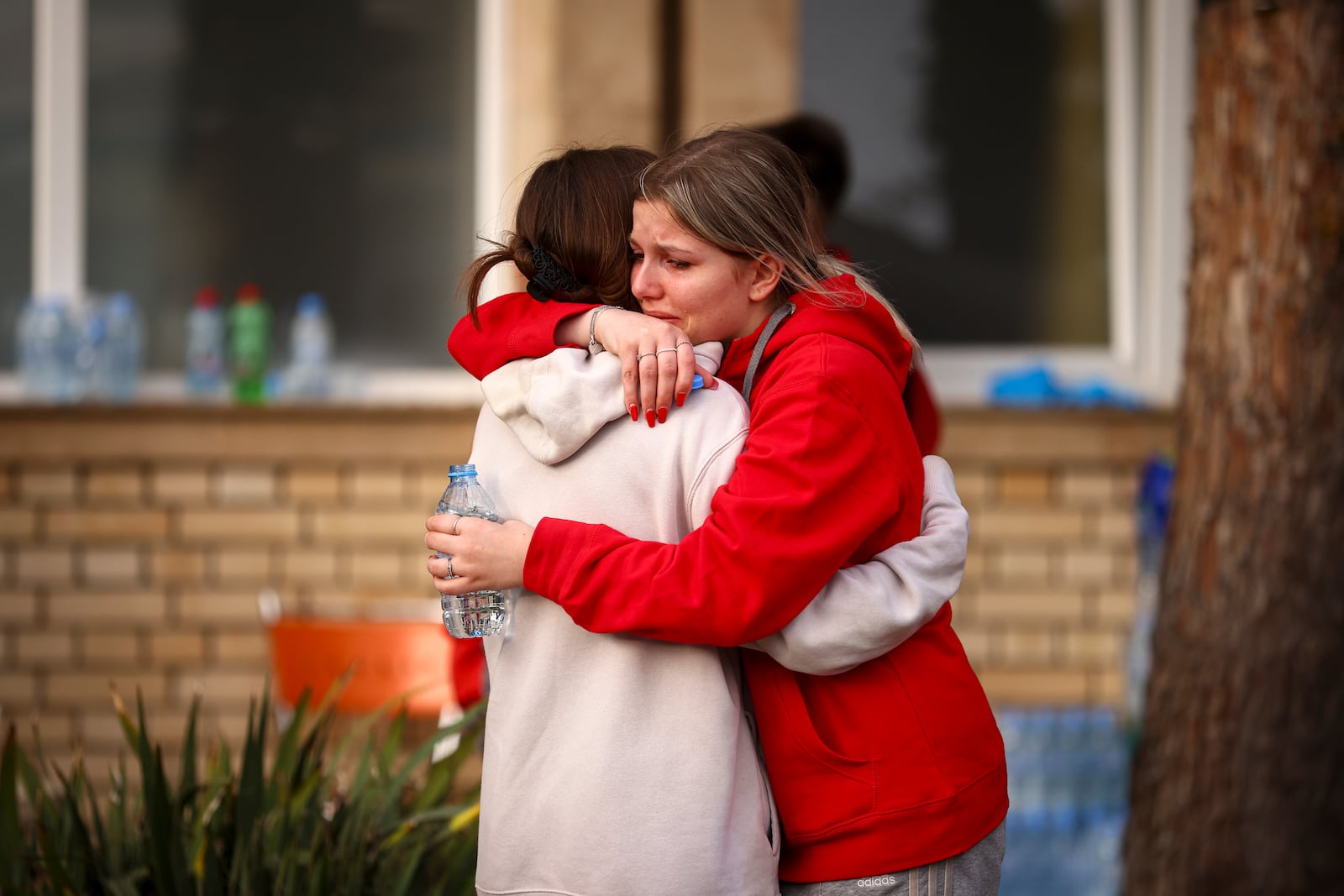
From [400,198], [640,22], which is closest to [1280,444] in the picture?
[640,22]

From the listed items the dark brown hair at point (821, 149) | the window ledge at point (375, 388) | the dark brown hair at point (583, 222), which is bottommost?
the window ledge at point (375, 388)

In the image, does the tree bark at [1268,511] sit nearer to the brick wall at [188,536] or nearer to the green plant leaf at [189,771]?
the brick wall at [188,536]

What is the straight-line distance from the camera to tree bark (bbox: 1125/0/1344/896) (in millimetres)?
3041

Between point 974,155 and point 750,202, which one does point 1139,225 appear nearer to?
point 974,155

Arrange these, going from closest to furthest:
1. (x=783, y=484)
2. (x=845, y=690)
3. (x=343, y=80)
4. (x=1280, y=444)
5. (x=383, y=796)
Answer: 1. (x=783, y=484)
2. (x=845, y=690)
3. (x=383, y=796)
4. (x=1280, y=444)
5. (x=343, y=80)

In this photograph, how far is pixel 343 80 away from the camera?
502 centimetres

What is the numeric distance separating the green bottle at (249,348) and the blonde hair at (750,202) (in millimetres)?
3373

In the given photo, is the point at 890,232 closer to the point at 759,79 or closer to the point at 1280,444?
the point at 759,79

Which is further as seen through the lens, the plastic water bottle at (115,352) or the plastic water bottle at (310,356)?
the plastic water bottle at (310,356)

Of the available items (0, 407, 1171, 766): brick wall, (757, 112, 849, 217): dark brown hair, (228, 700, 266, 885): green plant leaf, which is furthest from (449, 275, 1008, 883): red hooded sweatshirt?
(0, 407, 1171, 766): brick wall

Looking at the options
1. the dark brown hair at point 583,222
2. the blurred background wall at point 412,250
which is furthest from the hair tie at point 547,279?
the blurred background wall at point 412,250

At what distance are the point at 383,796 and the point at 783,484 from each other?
1537mm

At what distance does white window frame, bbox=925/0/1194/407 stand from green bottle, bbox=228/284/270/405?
8.20 ft

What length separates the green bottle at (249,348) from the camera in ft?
15.7
